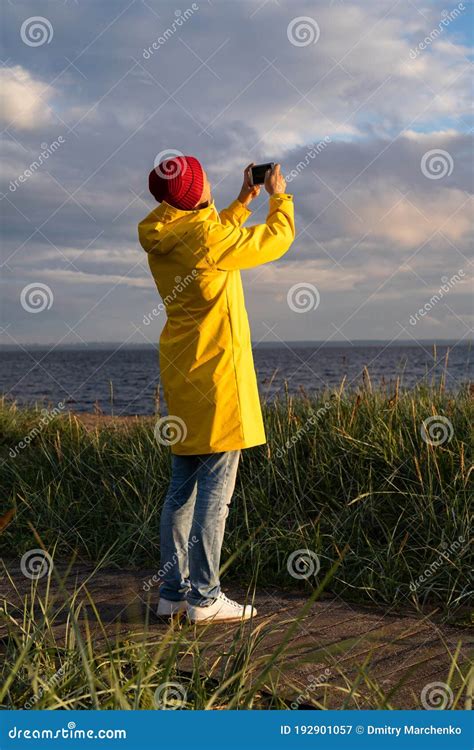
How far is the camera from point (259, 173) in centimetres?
394

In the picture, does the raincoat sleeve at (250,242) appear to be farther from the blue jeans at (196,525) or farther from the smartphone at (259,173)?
the blue jeans at (196,525)

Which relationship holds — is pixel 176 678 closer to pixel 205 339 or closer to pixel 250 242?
pixel 205 339

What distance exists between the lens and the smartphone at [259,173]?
389cm

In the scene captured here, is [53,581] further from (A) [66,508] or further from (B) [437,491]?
(B) [437,491]

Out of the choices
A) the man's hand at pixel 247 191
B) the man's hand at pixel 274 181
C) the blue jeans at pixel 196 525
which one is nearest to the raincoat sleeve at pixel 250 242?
the man's hand at pixel 274 181

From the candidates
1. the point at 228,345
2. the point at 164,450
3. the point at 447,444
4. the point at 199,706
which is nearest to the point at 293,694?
the point at 199,706

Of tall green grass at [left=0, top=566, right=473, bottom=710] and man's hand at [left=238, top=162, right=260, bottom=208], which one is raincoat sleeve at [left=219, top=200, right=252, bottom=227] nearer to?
man's hand at [left=238, top=162, right=260, bottom=208]

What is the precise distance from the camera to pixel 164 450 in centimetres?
577

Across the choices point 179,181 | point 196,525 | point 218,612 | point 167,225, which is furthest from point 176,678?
point 179,181

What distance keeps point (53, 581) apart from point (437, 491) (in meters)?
2.31

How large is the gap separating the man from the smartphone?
0.07 meters

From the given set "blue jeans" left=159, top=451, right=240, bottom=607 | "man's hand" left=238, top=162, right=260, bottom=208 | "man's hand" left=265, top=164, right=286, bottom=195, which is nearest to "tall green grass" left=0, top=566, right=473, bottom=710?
"blue jeans" left=159, top=451, right=240, bottom=607

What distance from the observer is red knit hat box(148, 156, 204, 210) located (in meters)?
3.69

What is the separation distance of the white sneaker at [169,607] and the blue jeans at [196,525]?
0.09ft
